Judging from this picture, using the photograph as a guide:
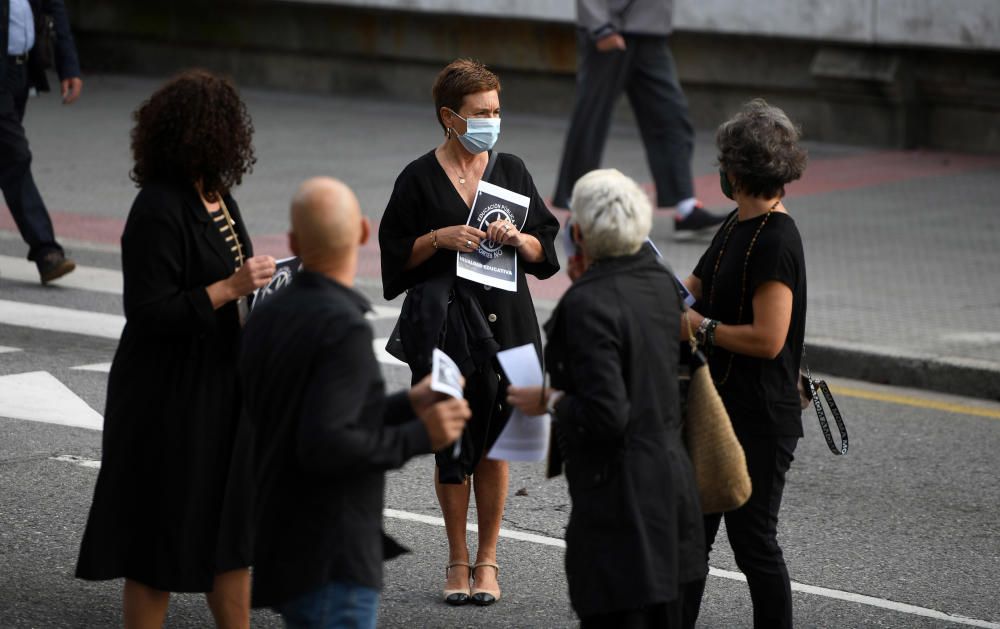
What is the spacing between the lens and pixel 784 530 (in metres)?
6.34

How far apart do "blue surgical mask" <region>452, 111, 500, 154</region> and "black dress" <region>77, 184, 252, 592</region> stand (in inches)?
49.4

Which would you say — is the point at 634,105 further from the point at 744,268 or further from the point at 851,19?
the point at 744,268

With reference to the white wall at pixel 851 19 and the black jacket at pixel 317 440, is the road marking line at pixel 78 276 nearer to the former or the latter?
the black jacket at pixel 317 440

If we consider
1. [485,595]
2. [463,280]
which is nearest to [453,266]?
[463,280]

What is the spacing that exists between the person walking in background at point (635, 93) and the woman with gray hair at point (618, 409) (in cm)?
807

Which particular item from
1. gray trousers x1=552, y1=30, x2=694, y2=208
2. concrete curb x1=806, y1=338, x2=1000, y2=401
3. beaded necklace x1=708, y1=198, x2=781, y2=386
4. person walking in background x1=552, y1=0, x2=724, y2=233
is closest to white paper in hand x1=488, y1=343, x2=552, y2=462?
beaded necklace x1=708, y1=198, x2=781, y2=386

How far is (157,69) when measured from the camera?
72.2 feet

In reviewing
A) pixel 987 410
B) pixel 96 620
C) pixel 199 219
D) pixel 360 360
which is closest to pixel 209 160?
pixel 199 219

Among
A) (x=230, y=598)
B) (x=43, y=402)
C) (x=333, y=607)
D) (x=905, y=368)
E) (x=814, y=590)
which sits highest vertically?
(x=333, y=607)

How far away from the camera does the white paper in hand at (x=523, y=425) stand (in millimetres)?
4203

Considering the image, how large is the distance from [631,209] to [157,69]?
18.8m

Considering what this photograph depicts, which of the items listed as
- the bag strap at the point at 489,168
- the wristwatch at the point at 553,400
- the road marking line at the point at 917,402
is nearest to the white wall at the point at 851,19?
the road marking line at the point at 917,402

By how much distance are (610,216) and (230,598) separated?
4.85ft

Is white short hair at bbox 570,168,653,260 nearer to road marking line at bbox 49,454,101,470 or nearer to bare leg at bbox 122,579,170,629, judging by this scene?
bare leg at bbox 122,579,170,629
